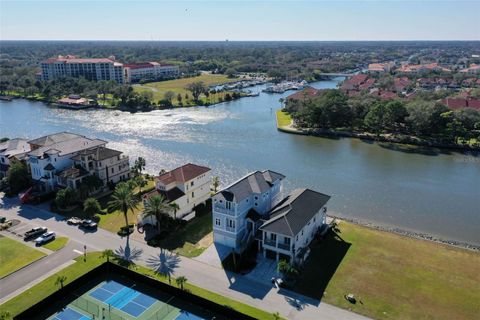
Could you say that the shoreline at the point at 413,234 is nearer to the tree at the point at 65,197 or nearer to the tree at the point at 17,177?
the tree at the point at 65,197

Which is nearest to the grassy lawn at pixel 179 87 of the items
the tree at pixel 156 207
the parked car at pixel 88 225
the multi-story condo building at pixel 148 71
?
the multi-story condo building at pixel 148 71

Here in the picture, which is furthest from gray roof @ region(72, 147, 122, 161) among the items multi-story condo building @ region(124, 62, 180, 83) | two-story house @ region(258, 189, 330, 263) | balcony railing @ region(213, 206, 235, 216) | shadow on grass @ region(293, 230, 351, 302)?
multi-story condo building @ region(124, 62, 180, 83)

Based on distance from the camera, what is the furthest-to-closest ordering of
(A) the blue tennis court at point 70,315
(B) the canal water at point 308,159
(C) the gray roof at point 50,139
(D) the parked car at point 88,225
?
1. (C) the gray roof at point 50,139
2. (B) the canal water at point 308,159
3. (D) the parked car at point 88,225
4. (A) the blue tennis court at point 70,315

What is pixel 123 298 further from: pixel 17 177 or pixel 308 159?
pixel 308 159

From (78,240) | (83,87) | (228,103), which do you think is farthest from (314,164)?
(83,87)

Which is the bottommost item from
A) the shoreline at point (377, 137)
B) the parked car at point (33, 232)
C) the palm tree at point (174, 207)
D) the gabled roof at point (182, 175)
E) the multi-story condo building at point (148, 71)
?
the parked car at point (33, 232)

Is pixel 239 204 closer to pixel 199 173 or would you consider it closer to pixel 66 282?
pixel 199 173

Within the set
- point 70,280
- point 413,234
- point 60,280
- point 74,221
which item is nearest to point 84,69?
point 74,221
